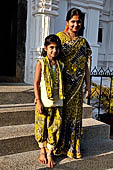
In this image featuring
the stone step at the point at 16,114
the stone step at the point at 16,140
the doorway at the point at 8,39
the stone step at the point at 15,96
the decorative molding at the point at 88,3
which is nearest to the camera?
the stone step at the point at 16,140

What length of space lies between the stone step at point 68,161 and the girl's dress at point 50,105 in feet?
0.80

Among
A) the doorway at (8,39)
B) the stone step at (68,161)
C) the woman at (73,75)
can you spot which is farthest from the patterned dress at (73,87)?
the doorway at (8,39)

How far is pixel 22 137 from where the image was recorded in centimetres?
259

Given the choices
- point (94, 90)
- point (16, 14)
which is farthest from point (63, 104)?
point (16, 14)

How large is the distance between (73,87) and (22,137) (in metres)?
0.98

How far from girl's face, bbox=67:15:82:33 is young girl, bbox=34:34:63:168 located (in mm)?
249

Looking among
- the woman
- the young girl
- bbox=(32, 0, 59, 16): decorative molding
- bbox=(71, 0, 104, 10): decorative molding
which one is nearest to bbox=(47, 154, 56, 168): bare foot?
the young girl

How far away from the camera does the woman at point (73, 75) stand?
225 centimetres

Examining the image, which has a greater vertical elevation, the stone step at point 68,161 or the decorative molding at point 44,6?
the decorative molding at point 44,6

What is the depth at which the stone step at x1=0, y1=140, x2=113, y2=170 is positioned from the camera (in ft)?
7.16

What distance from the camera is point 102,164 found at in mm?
2500

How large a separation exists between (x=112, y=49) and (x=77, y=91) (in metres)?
6.40

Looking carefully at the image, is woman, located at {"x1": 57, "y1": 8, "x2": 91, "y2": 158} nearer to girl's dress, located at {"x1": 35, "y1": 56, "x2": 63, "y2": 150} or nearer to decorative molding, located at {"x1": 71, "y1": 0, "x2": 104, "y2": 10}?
girl's dress, located at {"x1": 35, "y1": 56, "x2": 63, "y2": 150}

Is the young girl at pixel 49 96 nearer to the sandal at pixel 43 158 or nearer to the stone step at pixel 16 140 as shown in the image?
the sandal at pixel 43 158
